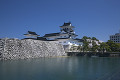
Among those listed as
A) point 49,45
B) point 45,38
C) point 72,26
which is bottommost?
point 49,45

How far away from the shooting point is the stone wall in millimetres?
20953

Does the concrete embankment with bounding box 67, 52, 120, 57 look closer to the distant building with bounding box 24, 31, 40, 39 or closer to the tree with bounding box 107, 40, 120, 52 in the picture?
the tree with bounding box 107, 40, 120, 52

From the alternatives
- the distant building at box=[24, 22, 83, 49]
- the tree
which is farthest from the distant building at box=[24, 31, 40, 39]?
the tree

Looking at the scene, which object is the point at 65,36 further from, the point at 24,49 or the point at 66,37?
the point at 24,49

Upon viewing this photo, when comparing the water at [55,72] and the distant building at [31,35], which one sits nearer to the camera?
the water at [55,72]

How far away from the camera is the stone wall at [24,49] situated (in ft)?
68.7

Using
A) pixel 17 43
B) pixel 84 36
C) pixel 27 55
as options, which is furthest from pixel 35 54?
pixel 84 36

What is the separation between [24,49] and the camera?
973 inches

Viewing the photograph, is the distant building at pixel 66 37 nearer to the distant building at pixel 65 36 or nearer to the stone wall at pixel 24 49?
the distant building at pixel 65 36

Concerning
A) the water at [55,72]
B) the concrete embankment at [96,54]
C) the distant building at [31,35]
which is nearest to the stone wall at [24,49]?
the water at [55,72]

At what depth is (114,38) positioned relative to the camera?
70.8 metres

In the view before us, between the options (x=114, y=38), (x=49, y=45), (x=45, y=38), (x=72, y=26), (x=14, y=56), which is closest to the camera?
(x=14, y=56)

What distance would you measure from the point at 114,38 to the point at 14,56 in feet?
208

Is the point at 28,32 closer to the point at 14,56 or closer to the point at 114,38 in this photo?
the point at 14,56
